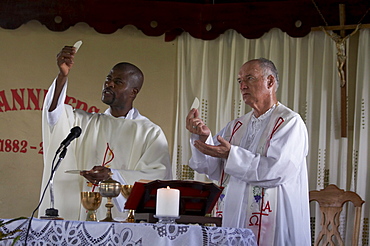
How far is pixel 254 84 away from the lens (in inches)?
183

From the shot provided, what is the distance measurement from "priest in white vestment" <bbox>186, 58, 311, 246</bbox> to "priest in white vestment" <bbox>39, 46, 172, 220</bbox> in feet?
1.54

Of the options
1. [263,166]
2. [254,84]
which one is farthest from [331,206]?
[263,166]

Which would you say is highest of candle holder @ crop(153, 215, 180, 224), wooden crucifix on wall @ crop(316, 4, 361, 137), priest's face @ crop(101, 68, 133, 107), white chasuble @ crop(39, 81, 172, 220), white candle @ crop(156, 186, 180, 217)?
wooden crucifix on wall @ crop(316, 4, 361, 137)

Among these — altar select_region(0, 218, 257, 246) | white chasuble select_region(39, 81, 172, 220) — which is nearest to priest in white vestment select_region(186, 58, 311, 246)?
white chasuble select_region(39, 81, 172, 220)

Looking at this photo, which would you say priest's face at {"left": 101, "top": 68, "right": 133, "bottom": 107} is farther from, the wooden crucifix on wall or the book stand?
the wooden crucifix on wall

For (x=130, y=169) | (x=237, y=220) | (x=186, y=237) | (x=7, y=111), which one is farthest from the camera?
(x=7, y=111)

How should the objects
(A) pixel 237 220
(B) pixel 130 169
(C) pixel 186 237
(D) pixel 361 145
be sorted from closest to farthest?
1. (C) pixel 186 237
2. (A) pixel 237 220
3. (B) pixel 130 169
4. (D) pixel 361 145

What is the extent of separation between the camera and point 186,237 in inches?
116

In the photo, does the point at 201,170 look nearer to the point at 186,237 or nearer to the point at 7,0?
the point at 186,237

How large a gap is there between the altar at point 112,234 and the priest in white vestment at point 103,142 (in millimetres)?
1399

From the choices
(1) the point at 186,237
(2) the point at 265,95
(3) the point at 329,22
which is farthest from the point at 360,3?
(1) the point at 186,237

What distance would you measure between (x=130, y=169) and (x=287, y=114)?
4.02ft

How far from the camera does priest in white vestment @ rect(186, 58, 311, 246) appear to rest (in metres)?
4.16

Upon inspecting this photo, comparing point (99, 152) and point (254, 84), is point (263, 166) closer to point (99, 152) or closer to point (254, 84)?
point (254, 84)
